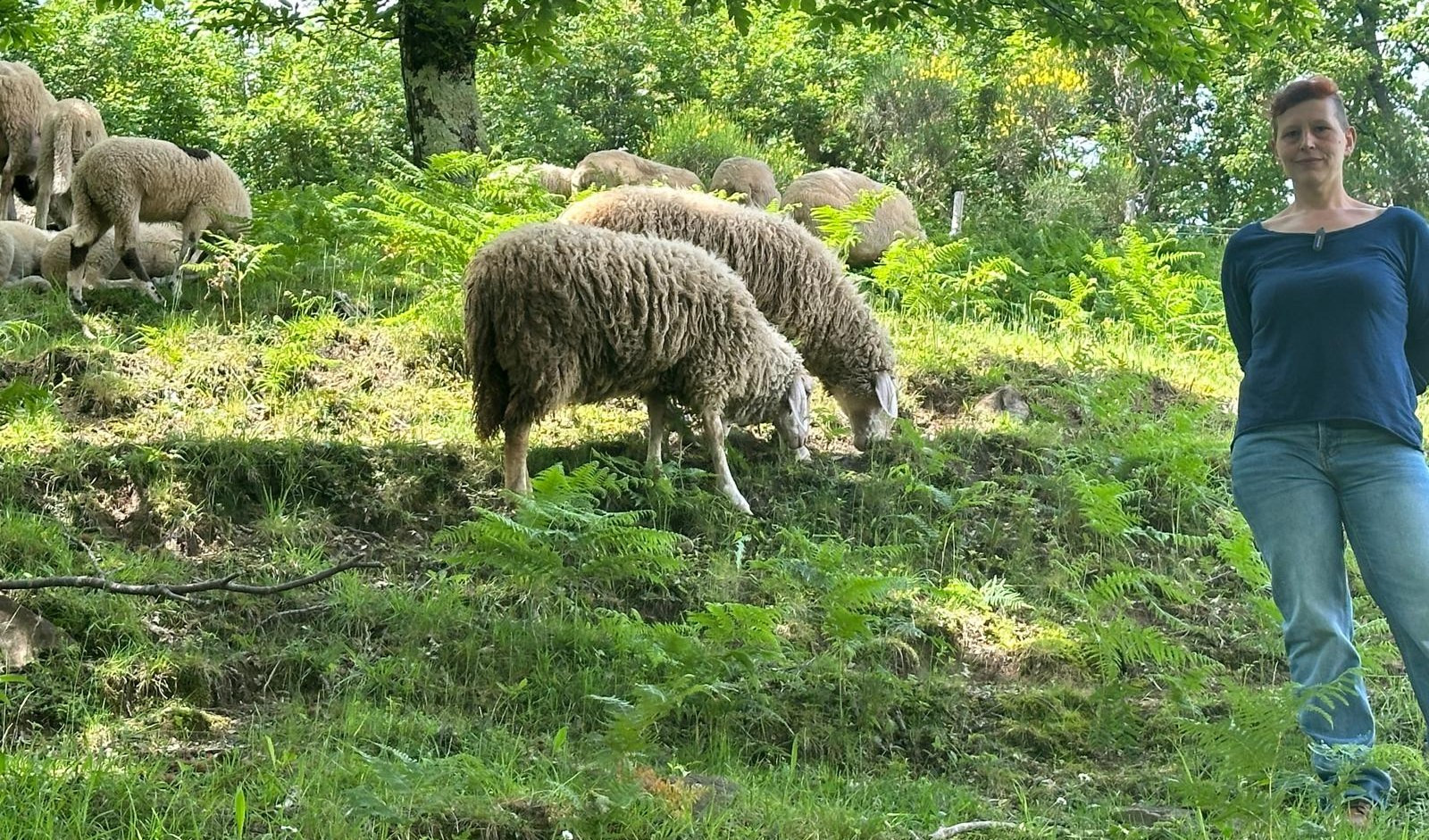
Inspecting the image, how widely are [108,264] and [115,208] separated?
0.56 meters

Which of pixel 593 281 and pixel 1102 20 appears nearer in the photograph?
pixel 593 281

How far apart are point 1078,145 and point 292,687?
23.2m

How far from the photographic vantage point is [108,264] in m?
9.23

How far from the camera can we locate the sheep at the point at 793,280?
8367 mm

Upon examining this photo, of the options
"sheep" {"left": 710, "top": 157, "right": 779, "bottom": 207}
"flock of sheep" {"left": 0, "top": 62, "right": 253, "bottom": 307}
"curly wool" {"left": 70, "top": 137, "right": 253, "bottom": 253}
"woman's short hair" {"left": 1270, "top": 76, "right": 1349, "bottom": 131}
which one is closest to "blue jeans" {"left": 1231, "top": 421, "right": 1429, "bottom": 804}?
"woman's short hair" {"left": 1270, "top": 76, "right": 1349, "bottom": 131}

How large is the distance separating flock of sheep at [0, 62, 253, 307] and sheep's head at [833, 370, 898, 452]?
4.41 m

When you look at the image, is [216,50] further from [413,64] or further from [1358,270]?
[1358,270]

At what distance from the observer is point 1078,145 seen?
25.5 m

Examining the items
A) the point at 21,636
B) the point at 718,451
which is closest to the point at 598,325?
the point at 718,451

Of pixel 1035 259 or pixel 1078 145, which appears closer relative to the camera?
pixel 1035 259

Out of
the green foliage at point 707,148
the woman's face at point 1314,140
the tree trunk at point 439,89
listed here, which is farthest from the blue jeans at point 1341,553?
the green foliage at point 707,148

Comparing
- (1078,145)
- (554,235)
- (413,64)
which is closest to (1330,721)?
(554,235)

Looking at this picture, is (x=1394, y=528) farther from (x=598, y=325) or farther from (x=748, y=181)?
(x=748, y=181)

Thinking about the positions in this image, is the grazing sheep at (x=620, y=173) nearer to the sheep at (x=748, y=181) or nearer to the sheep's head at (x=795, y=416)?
the sheep at (x=748, y=181)
